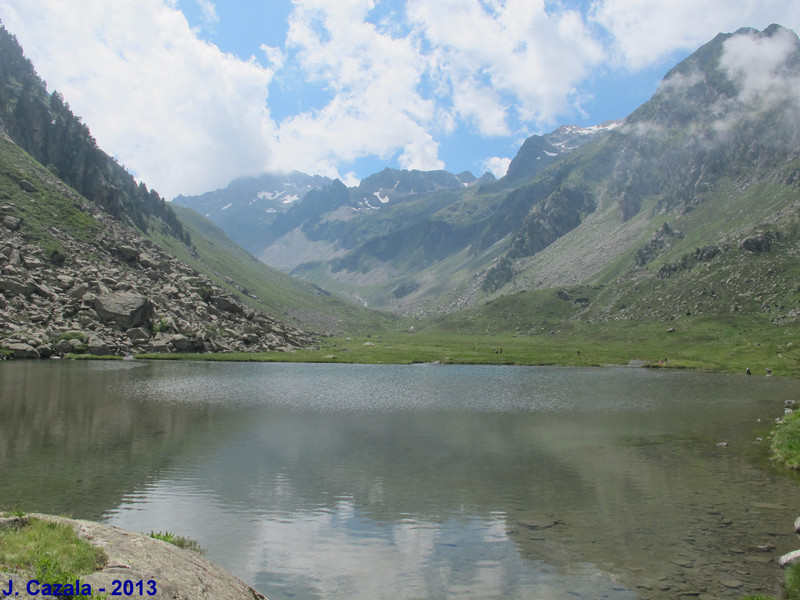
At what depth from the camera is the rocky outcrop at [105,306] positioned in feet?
347

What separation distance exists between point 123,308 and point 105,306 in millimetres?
3551

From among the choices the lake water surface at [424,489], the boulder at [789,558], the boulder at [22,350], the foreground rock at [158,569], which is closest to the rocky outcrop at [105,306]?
the boulder at [22,350]

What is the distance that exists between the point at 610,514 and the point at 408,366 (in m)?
105

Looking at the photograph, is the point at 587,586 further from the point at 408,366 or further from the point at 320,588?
the point at 408,366

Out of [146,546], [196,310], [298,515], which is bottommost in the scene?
[298,515]

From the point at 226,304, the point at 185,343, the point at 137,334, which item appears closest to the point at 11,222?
the point at 137,334

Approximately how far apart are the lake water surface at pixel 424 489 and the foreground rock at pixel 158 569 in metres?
4.05

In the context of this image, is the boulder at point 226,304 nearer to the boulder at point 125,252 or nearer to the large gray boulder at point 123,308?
the boulder at point 125,252

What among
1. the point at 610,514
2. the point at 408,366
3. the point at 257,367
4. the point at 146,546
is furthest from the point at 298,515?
the point at 408,366

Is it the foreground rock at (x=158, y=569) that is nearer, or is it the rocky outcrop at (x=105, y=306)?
the foreground rock at (x=158, y=569)

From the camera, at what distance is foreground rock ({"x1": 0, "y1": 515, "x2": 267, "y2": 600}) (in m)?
11.5

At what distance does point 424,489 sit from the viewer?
2877 centimetres

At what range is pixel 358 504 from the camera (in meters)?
26.2

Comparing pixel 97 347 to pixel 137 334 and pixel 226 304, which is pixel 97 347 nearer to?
pixel 137 334
